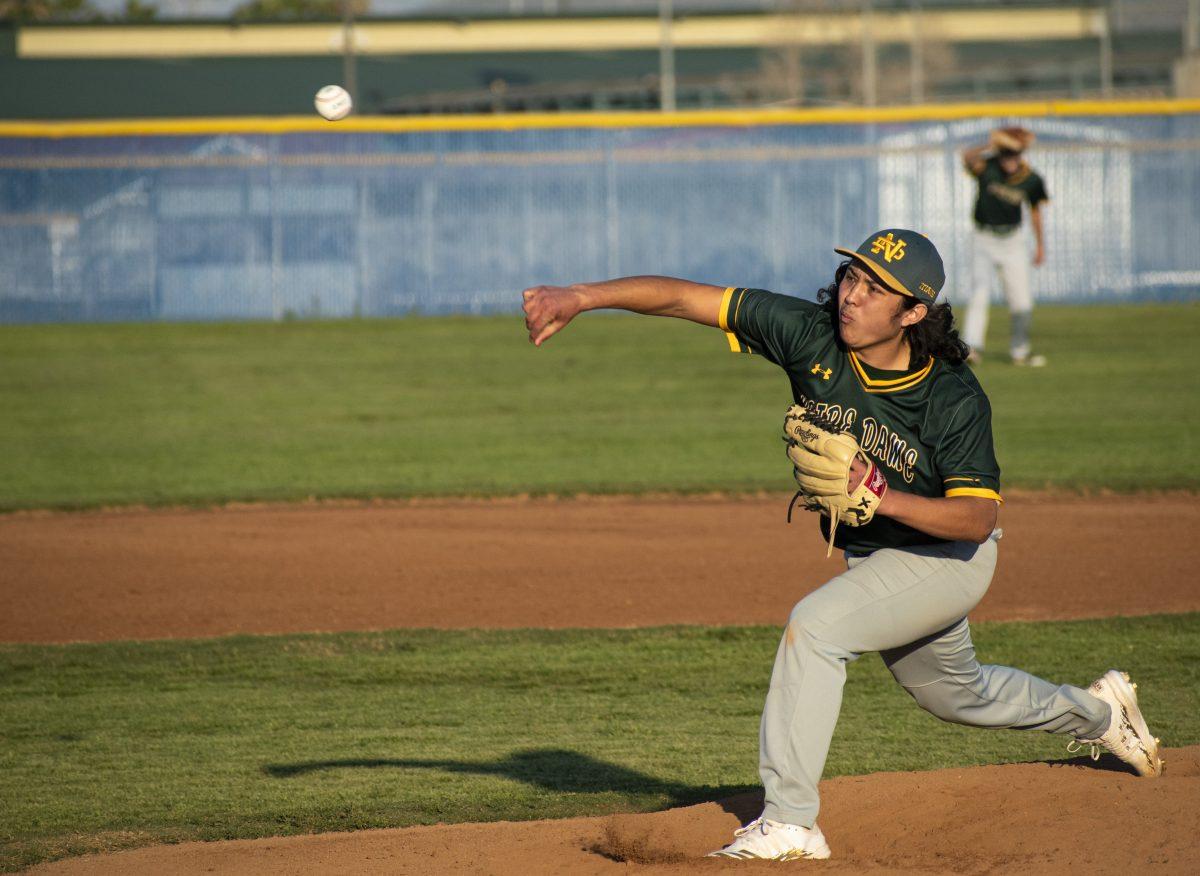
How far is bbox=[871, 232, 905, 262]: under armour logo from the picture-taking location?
4176 mm

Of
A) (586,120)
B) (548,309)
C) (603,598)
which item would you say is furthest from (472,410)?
(548,309)

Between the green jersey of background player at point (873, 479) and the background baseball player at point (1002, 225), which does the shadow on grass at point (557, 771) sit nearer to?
the green jersey of background player at point (873, 479)

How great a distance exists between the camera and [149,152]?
66.2 feet

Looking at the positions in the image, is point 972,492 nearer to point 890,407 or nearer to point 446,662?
point 890,407

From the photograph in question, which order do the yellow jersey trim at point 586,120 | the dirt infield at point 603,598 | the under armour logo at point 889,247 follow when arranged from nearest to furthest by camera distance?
the under armour logo at point 889,247 → the dirt infield at point 603,598 → the yellow jersey trim at point 586,120

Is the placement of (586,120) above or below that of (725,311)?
above

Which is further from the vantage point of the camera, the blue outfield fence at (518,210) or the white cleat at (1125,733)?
Result: the blue outfield fence at (518,210)

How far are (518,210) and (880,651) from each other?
56.8 feet

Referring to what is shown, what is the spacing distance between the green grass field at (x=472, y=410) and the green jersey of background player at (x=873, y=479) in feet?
24.5

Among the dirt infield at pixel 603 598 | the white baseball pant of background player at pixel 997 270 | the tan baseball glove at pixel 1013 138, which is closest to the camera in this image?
the dirt infield at pixel 603 598

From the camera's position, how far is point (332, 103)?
1277cm

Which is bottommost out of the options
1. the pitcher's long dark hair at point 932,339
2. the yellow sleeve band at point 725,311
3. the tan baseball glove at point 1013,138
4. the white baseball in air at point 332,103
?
the pitcher's long dark hair at point 932,339

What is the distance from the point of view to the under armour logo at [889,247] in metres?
4.18

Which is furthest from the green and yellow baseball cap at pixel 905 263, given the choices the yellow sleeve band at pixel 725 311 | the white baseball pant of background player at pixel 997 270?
the white baseball pant of background player at pixel 997 270
